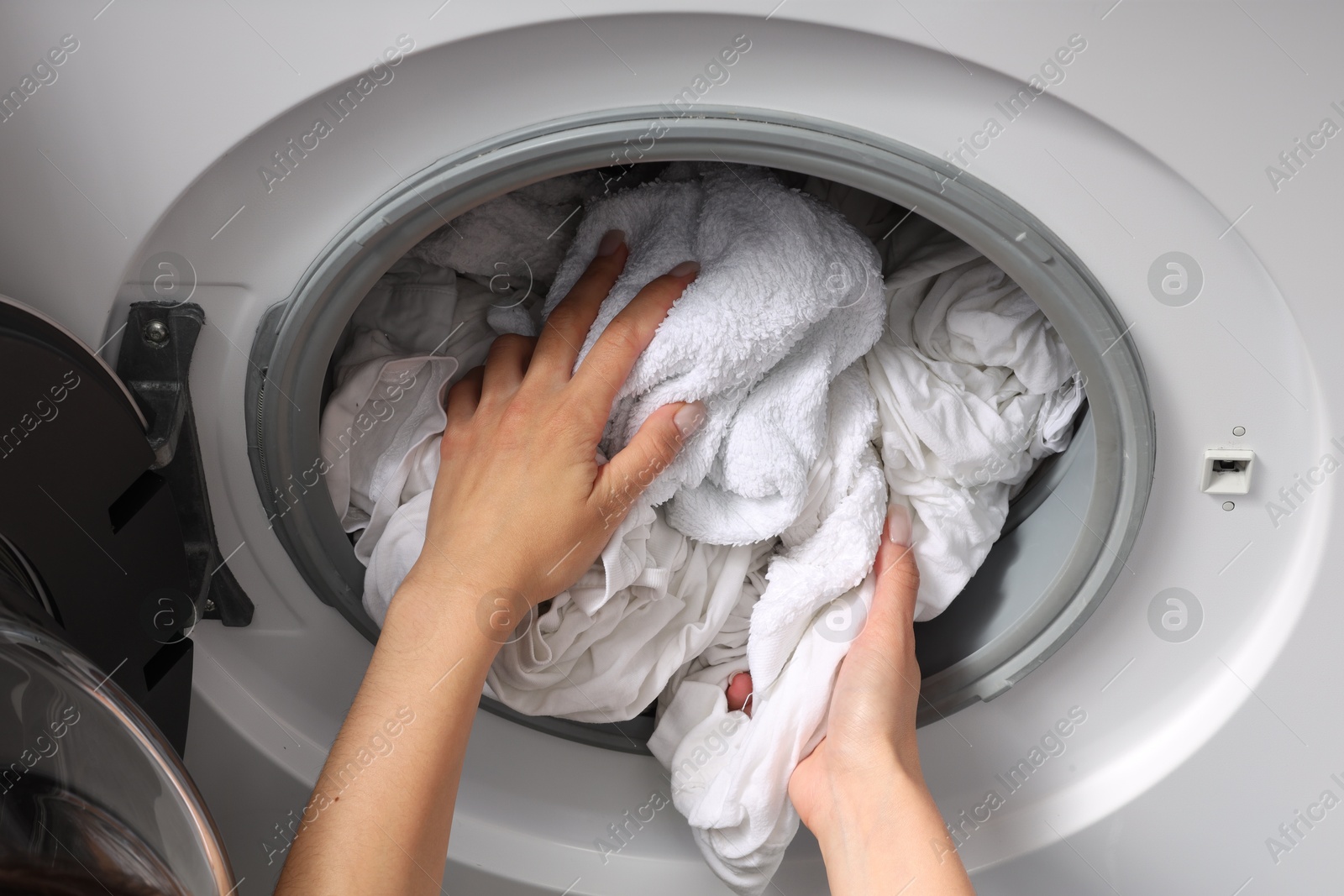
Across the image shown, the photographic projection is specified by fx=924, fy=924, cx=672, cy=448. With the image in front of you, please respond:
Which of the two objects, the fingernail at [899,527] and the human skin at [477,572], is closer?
the human skin at [477,572]

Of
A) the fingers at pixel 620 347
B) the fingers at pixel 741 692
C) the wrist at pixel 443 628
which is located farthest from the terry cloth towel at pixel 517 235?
the fingers at pixel 741 692

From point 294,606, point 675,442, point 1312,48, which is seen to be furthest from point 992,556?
point 294,606

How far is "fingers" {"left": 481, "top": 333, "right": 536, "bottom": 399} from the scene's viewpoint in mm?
641

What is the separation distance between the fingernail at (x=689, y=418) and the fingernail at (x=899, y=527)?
17 centimetres

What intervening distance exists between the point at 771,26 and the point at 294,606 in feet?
1.66

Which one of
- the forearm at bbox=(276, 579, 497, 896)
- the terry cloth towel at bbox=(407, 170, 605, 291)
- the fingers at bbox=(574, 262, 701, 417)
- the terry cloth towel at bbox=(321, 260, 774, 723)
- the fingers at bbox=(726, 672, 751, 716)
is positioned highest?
the terry cloth towel at bbox=(407, 170, 605, 291)

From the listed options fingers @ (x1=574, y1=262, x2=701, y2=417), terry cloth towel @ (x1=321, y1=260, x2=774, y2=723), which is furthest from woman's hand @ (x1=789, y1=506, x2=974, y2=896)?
fingers @ (x1=574, y1=262, x2=701, y2=417)

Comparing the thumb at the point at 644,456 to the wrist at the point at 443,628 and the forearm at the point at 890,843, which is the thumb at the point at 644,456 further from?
the forearm at the point at 890,843

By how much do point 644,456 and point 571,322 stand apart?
4.2 inches

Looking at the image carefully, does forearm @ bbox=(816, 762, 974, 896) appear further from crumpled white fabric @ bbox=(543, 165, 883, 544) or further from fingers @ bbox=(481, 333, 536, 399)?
fingers @ bbox=(481, 333, 536, 399)

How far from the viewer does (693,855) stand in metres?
0.79

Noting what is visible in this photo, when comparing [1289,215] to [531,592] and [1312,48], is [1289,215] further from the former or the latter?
[531,592]

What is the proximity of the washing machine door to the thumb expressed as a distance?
266 millimetres

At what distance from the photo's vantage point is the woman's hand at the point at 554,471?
0.58 metres
